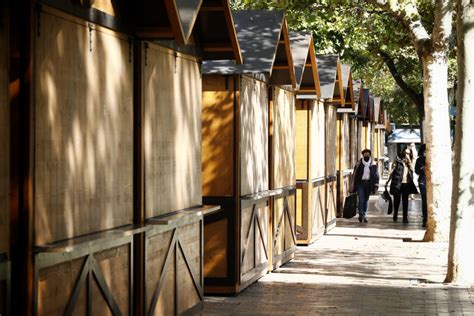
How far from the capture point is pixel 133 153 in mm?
9367

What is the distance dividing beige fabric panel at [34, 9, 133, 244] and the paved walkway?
390 centimetres

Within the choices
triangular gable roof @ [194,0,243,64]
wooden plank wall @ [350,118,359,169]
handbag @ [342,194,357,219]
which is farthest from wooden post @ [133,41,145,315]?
wooden plank wall @ [350,118,359,169]

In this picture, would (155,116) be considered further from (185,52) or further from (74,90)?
(74,90)

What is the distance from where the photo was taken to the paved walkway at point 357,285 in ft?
41.8

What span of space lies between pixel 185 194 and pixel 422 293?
4.45m

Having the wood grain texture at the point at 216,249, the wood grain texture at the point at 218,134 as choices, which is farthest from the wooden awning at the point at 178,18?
the wood grain texture at the point at 216,249

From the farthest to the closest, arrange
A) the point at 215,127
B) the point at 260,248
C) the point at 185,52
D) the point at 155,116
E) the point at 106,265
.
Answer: the point at 260,248
the point at 215,127
the point at 185,52
the point at 155,116
the point at 106,265

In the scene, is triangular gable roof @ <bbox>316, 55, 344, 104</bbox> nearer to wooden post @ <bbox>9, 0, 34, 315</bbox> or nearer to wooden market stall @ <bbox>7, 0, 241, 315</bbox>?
wooden market stall @ <bbox>7, 0, 241, 315</bbox>

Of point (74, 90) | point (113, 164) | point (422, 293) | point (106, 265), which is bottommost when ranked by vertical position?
point (422, 293)

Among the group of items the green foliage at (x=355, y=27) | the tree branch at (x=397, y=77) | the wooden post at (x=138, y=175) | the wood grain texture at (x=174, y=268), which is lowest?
the wood grain texture at (x=174, y=268)

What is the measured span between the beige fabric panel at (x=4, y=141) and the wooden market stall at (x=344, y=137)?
62.6 feet

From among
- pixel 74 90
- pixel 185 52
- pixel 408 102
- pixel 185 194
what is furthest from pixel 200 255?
pixel 408 102

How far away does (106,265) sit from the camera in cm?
841

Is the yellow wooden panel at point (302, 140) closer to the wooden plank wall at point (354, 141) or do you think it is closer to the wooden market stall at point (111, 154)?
the wooden market stall at point (111, 154)
